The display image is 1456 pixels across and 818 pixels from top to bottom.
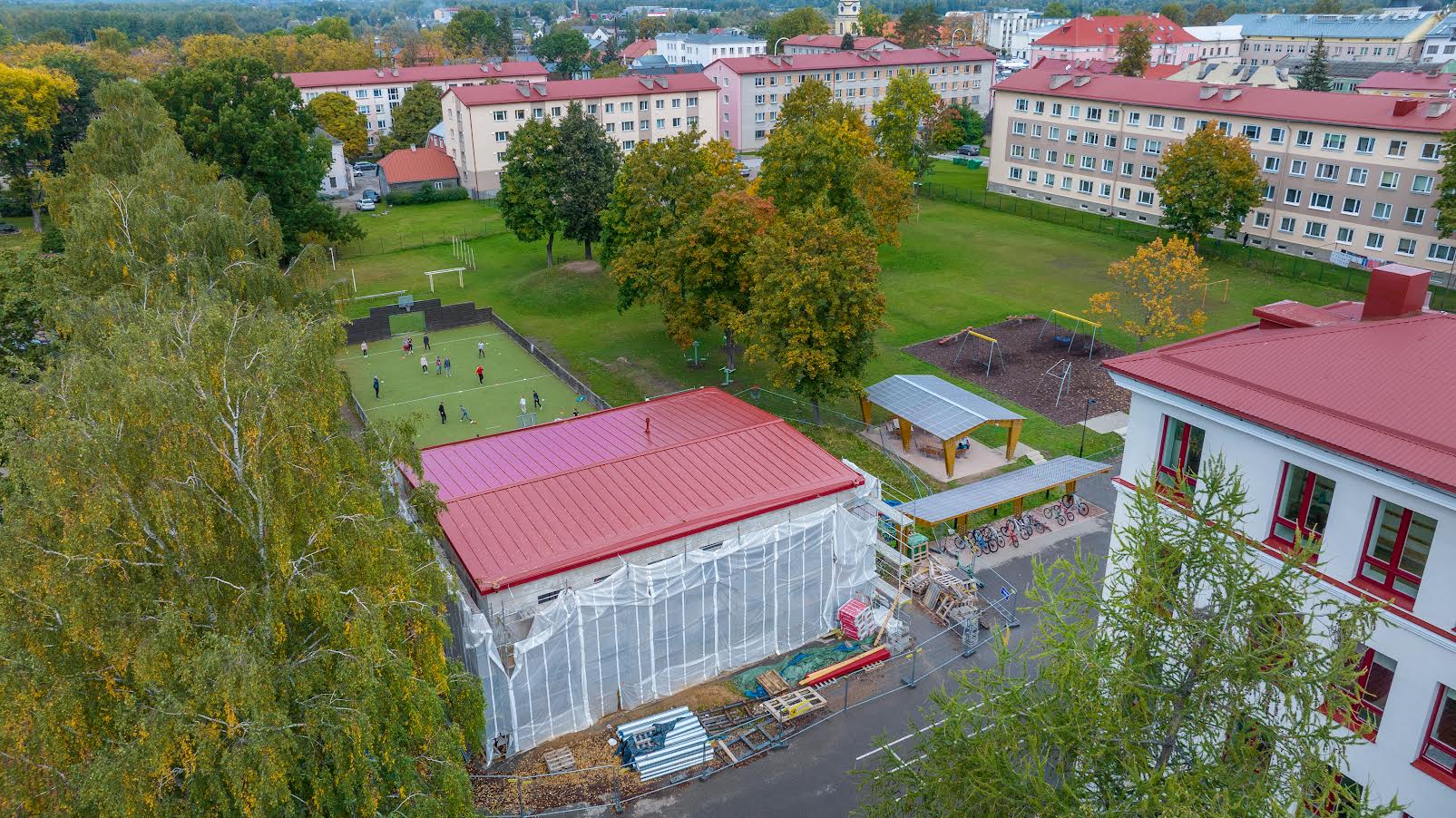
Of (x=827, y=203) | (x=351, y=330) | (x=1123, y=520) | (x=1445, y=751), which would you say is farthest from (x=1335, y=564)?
(x=351, y=330)

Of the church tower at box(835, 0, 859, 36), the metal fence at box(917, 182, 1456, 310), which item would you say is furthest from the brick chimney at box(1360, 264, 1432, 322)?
the church tower at box(835, 0, 859, 36)

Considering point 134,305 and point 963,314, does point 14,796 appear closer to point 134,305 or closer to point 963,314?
point 134,305

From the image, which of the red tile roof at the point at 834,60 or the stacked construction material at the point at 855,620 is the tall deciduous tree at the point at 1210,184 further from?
the red tile roof at the point at 834,60

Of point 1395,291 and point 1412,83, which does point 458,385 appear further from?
point 1412,83

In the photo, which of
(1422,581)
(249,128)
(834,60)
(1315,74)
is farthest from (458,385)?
(1315,74)

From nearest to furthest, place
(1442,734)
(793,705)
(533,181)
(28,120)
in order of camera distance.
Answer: (1442,734)
(793,705)
(533,181)
(28,120)

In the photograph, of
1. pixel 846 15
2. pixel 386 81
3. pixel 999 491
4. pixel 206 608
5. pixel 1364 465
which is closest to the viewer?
pixel 206 608

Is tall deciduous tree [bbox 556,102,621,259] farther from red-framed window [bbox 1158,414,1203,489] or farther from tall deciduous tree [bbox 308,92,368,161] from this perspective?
tall deciduous tree [bbox 308,92,368,161]

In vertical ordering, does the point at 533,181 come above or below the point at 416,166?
above
